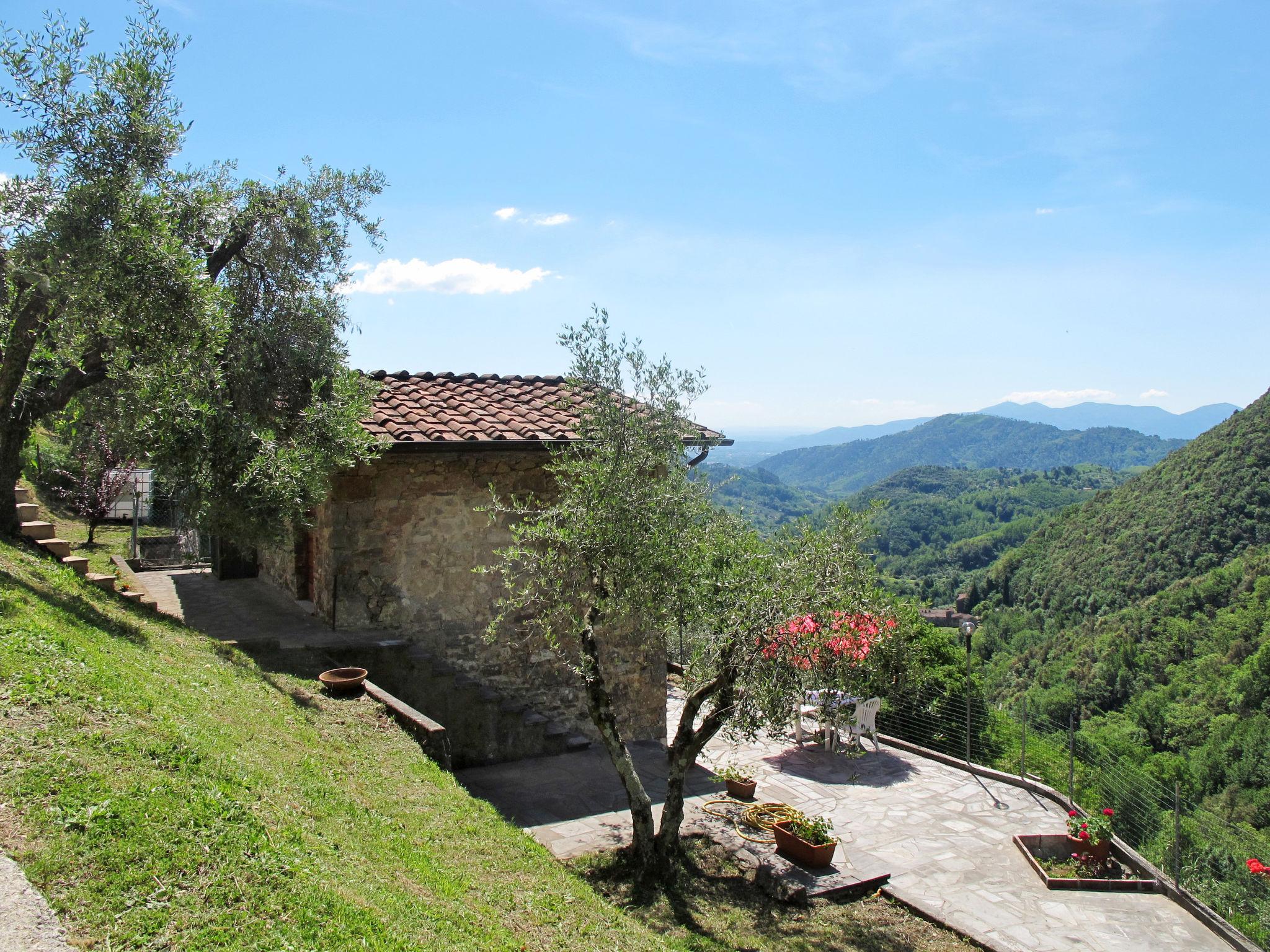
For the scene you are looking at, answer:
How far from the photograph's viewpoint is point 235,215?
378 inches

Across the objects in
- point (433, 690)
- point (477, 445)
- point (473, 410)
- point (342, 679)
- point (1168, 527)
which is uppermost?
point (473, 410)

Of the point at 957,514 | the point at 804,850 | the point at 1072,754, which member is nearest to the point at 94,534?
the point at 804,850

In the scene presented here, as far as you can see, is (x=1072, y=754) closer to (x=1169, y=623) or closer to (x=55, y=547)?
(x=55, y=547)

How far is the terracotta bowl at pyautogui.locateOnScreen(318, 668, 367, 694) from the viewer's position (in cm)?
784

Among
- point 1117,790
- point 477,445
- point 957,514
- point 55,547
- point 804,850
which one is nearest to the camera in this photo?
point 804,850

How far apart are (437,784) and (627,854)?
184 centimetres

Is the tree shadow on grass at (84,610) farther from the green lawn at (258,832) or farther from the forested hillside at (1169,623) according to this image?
the forested hillside at (1169,623)

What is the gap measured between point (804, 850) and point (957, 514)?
402 feet

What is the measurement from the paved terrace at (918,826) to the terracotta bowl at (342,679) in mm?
1613

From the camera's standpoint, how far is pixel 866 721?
11.7 meters

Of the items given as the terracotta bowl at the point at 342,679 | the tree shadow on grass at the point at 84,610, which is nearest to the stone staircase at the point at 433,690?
the terracotta bowl at the point at 342,679

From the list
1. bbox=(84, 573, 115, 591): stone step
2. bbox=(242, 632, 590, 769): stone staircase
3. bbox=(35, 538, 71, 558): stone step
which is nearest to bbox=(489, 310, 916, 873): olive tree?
bbox=(242, 632, 590, 769): stone staircase

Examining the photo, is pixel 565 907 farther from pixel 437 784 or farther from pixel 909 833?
pixel 909 833

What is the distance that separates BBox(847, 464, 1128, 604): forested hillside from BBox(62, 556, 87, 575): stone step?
6810 centimetres
